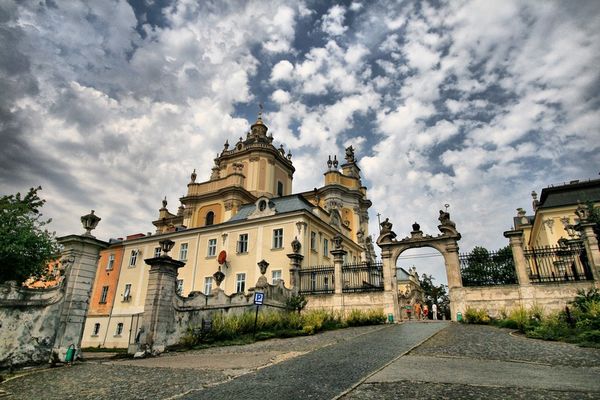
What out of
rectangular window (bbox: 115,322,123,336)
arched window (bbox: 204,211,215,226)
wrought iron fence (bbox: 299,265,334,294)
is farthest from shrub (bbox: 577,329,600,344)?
arched window (bbox: 204,211,215,226)

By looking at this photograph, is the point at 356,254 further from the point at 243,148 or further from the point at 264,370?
the point at 264,370

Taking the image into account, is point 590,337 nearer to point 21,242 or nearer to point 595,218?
point 595,218

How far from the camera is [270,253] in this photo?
2875cm

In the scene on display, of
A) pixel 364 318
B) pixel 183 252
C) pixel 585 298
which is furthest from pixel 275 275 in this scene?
pixel 585 298

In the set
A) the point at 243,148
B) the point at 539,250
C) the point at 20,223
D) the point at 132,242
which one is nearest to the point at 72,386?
the point at 20,223

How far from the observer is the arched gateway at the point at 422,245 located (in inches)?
785

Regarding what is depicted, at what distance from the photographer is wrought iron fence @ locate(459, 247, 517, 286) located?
19.1 m

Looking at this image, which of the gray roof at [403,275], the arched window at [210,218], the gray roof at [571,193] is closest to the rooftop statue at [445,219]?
the gray roof at [571,193]

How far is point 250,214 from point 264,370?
23.9 metres

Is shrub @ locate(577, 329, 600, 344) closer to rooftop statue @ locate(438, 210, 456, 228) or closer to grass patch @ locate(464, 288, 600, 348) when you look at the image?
grass patch @ locate(464, 288, 600, 348)

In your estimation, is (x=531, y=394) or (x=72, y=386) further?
(x=72, y=386)

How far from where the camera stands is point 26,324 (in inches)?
434

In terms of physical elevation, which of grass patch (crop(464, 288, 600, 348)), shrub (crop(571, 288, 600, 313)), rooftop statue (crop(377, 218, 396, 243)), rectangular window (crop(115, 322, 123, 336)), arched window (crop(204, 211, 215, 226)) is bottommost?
rectangular window (crop(115, 322, 123, 336))

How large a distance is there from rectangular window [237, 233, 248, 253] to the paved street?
1896 cm
